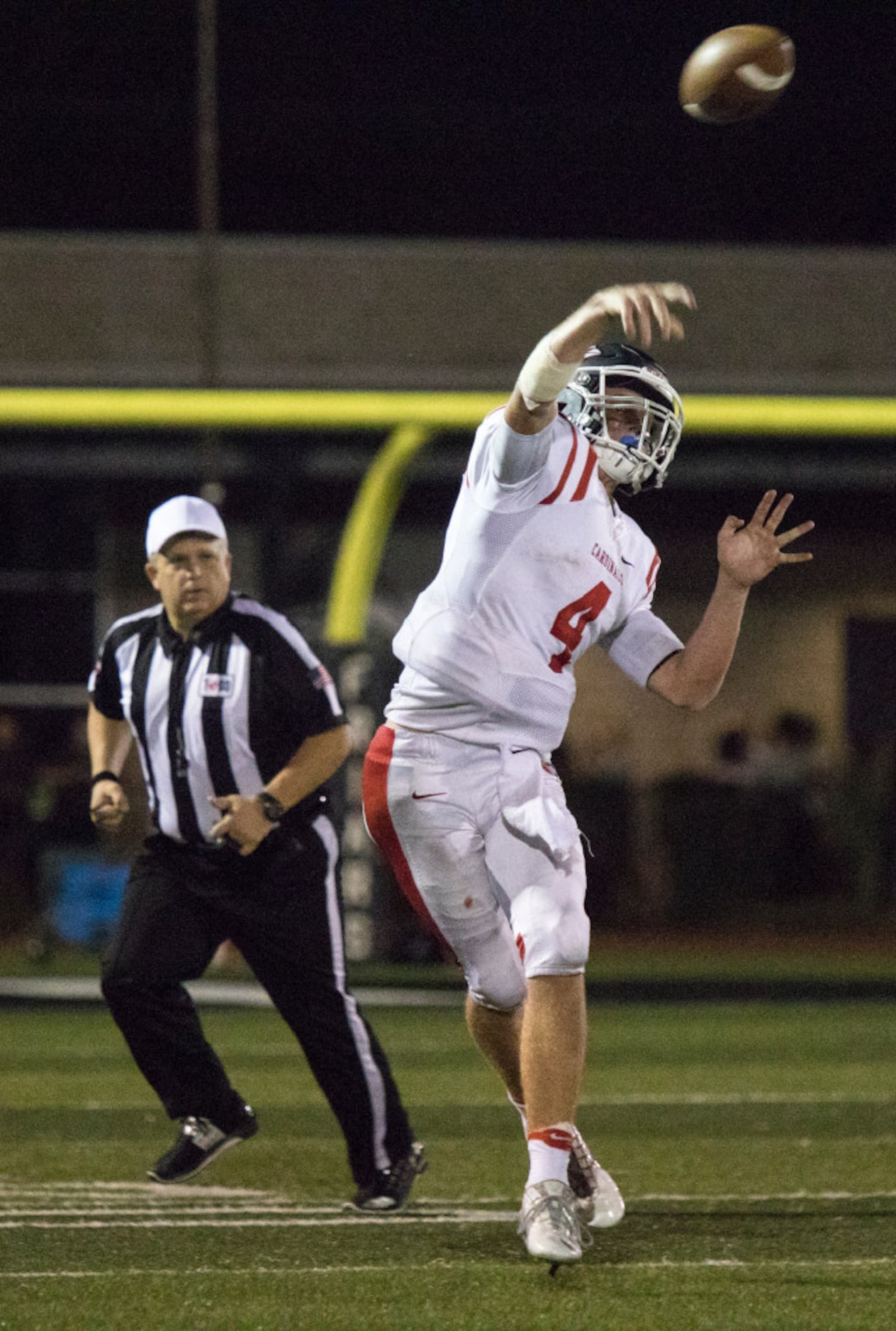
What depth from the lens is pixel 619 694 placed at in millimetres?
22203

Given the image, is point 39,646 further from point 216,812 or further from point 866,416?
point 216,812

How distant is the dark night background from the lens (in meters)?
23.3

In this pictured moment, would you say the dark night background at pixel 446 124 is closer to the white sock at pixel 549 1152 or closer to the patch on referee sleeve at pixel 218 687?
the patch on referee sleeve at pixel 218 687

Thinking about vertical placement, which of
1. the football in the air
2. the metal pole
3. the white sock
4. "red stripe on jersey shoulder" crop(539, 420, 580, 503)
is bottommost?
the white sock

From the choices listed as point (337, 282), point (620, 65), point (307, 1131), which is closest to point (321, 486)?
point (337, 282)

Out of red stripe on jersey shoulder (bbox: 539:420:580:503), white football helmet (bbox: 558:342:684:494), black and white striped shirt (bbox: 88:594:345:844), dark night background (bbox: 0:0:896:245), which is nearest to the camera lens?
red stripe on jersey shoulder (bbox: 539:420:580:503)

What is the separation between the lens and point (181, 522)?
5715 millimetres

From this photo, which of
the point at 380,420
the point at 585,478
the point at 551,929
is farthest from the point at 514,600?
the point at 380,420

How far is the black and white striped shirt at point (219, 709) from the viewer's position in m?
5.62

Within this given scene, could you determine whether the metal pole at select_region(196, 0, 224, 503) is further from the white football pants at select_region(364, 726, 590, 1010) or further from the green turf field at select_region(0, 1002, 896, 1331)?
the white football pants at select_region(364, 726, 590, 1010)

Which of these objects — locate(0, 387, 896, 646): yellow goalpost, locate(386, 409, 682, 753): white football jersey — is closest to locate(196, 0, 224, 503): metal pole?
locate(0, 387, 896, 646): yellow goalpost

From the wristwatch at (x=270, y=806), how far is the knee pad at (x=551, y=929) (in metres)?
0.93

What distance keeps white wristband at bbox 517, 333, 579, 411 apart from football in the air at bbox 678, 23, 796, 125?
6.13ft

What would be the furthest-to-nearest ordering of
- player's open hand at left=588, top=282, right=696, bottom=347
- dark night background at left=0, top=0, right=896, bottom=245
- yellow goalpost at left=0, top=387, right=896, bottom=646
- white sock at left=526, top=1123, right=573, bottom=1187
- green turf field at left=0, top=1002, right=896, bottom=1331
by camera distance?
dark night background at left=0, top=0, right=896, bottom=245, yellow goalpost at left=0, top=387, right=896, bottom=646, white sock at left=526, top=1123, right=573, bottom=1187, player's open hand at left=588, top=282, right=696, bottom=347, green turf field at left=0, top=1002, right=896, bottom=1331
